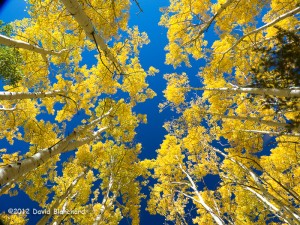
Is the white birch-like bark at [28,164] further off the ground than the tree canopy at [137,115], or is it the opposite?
the tree canopy at [137,115]

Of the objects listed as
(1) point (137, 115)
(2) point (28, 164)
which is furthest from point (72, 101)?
(2) point (28, 164)

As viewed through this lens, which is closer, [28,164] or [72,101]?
[28,164]

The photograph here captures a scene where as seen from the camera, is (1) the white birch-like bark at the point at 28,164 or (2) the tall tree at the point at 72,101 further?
(2) the tall tree at the point at 72,101

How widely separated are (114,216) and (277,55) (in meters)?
10.7

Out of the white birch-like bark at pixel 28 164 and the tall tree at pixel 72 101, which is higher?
the tall tree at pixel 72 101

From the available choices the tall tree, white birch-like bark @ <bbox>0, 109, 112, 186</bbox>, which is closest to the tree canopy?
the tall tree

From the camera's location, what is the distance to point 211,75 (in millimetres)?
8781

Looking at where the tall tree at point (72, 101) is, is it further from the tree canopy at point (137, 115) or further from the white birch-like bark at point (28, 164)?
the white birch-like bark at point (28, 164)

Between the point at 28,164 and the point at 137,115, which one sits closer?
the point at 28,164

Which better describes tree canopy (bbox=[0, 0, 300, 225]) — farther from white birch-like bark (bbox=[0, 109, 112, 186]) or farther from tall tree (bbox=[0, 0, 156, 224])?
white birch-like bark (bbox=[0, 109, 112, 186])

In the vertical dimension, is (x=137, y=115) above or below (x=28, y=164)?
above

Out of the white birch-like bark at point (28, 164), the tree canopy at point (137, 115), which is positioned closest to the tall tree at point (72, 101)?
the tree canopy at point (137, 115)

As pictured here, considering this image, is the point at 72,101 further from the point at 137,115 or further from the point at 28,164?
the point at 28,164

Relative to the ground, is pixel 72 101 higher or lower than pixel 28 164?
higher
